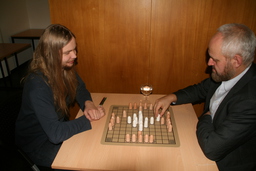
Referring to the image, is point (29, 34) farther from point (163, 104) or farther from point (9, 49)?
point (163, 104)

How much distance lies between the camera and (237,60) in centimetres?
142

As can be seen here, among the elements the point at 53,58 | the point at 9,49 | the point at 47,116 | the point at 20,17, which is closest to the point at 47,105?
the point at 47,116

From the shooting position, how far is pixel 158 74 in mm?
2537

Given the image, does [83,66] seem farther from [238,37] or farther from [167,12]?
[238,37]

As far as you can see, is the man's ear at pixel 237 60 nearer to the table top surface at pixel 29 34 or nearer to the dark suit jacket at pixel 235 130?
the dark suit jacket at pixel 235 130

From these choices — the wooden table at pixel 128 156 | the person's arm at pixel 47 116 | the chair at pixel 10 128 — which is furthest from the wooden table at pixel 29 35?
the wooden table at pixel 128 156

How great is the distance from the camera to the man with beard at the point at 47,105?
1470 millimetres

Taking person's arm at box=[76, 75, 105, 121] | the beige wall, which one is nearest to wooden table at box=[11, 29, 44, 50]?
the beige wall

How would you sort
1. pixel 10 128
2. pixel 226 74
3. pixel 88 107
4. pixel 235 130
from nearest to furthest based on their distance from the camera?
pixel 235 130
pixel 226 74
pixel 10 128
pixel 88 107

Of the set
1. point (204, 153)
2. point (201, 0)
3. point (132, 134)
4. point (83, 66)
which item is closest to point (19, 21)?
point (83, 66)

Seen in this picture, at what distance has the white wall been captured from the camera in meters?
4.83

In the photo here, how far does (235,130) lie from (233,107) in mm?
158

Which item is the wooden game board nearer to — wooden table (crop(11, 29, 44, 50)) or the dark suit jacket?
the dark suit jacket

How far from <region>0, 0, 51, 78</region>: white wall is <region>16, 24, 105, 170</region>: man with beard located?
3.80 m
